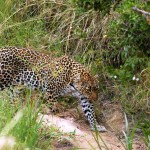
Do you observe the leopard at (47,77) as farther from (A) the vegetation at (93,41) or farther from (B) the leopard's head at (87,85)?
(A) the vegetation at (93,41)

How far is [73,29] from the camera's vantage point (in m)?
8.70

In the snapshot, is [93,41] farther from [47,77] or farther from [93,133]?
[93,133]

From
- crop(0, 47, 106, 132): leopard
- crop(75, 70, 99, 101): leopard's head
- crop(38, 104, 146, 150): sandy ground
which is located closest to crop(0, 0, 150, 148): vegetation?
crop(38, 104, 146, 150): sandy ground

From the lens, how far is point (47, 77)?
725 centimetres

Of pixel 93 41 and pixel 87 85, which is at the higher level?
pixel 93 41

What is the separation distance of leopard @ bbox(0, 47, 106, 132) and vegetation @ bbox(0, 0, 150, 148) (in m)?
0.53

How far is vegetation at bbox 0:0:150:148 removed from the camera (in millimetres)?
7414

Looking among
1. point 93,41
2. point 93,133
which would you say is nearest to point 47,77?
point 93,133

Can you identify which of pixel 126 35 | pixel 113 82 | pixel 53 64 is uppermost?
pixel 126 35

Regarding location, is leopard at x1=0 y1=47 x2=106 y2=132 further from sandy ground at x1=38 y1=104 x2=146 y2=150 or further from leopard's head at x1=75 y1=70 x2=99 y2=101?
sandy ground at x1=38 y1=104 x2=146 y2=150

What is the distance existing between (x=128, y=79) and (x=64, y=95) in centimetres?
88

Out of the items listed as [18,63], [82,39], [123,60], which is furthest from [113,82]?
[18,63]

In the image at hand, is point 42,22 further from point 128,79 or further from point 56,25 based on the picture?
point 128,79

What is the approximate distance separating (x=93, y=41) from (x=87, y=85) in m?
1.36
